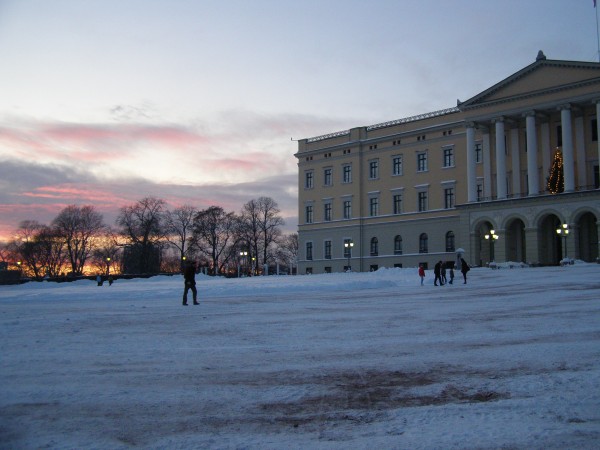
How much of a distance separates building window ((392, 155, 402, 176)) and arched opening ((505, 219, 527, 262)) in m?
17.8

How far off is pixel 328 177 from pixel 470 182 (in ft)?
74.1

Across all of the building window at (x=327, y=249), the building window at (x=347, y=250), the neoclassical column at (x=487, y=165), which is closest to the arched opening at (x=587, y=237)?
the neoclassical column at (x=487, y=165)

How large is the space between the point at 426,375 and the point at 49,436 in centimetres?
521

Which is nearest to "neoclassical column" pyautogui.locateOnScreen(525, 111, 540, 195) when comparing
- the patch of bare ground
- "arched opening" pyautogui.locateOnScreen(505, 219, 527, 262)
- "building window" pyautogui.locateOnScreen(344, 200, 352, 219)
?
"arched opening" pyautogui.locateOnScreen(505, 219, 527, 262)

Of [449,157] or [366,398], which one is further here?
[449,157]

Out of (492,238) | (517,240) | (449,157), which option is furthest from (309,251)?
(517,240)

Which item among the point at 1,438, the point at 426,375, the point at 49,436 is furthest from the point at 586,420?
the point at 1,438

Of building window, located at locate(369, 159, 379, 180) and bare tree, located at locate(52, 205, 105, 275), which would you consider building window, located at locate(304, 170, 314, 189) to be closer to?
building window, located at locate(369, 159, 379, 180)

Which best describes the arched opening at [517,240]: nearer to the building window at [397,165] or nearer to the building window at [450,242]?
the building window at [450,242]

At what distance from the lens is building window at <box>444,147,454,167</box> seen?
7131cm

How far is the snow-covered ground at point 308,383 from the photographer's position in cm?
639

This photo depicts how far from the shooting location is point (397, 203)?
251ft

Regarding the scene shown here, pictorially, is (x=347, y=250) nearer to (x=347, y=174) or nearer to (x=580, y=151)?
(x=347, y=174)

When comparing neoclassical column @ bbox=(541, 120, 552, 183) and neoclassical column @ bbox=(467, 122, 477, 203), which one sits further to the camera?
neoclassical column @ bbox=(467, 122, 477, 203)
